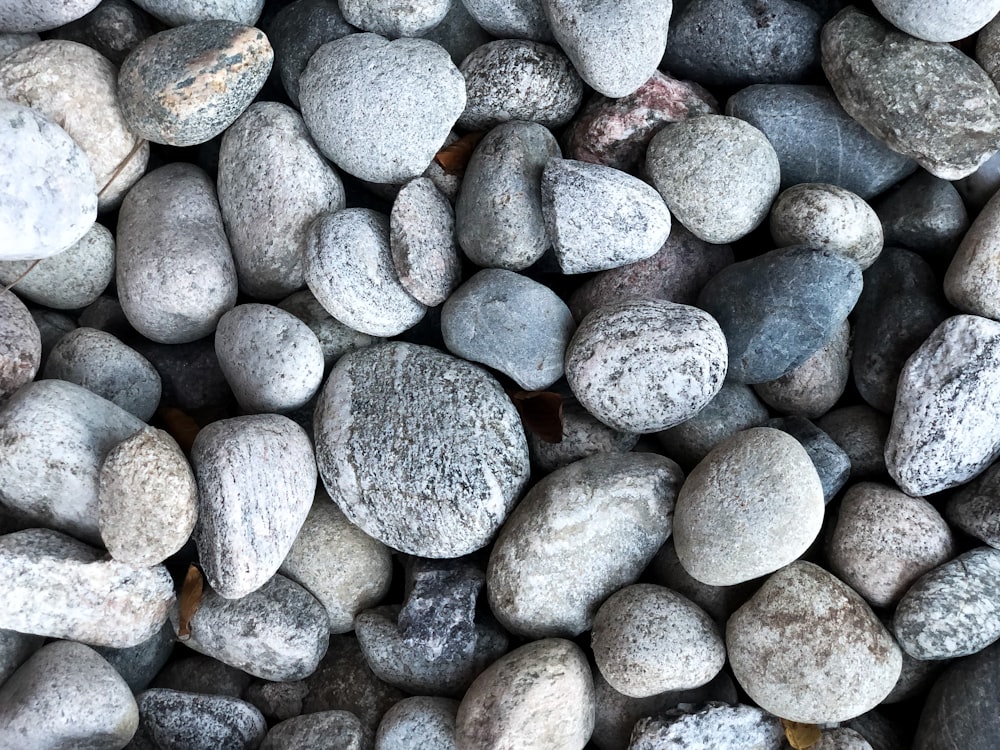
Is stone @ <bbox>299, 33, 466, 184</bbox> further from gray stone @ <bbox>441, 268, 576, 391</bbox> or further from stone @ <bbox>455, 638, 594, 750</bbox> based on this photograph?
stone @ <bbox>455, 638, 594, 750</bbox>

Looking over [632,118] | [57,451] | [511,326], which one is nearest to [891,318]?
[632,118]

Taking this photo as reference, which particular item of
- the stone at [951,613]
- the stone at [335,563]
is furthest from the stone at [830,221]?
the stone at [335,563]

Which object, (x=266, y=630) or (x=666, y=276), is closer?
(x=266, y=630)

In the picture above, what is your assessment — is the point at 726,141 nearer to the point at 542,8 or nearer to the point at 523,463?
the point at 542,8

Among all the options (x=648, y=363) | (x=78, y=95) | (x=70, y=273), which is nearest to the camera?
(x=648, y=363)

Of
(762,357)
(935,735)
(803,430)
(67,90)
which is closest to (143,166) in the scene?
(67,90)

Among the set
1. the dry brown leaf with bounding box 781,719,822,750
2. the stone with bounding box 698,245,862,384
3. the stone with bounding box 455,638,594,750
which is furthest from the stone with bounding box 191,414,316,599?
the dry brown leaf with bounding box 781,719,822,750

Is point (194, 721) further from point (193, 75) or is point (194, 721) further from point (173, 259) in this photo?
point (193, 75)

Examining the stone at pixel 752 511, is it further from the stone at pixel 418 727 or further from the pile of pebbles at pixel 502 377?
the stone at pixel 418 727
